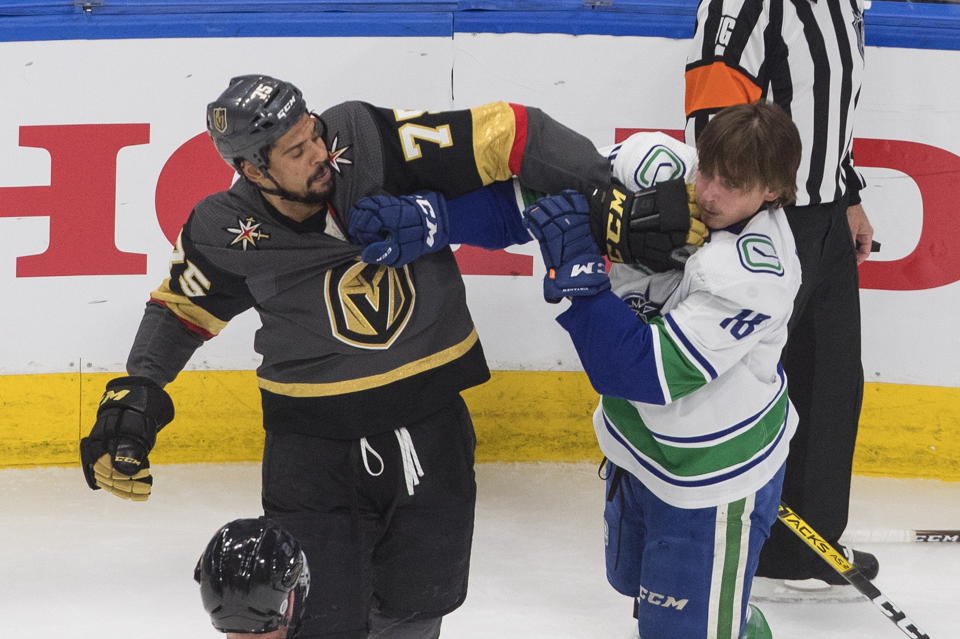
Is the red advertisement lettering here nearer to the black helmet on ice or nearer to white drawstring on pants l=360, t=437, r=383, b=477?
white drawstring on pants l=360, t=437, r=383, b=477

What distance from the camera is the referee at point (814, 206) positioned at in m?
2.31

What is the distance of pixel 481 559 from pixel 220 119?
1.45 meters

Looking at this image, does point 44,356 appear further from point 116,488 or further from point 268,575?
point 268,575

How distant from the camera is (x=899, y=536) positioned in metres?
2.83

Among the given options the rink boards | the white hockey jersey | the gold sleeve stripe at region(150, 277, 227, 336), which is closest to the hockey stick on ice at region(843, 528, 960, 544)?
the rink boards

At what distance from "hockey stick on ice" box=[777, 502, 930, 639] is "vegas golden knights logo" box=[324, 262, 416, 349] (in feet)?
3.17

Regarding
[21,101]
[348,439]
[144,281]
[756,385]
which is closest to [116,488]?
[348,439]

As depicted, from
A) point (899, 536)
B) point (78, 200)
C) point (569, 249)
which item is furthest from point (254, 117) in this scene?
point (899, 536)

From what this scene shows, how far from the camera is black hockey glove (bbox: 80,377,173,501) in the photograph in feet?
5.98

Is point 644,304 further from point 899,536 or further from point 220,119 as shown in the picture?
point 899,536

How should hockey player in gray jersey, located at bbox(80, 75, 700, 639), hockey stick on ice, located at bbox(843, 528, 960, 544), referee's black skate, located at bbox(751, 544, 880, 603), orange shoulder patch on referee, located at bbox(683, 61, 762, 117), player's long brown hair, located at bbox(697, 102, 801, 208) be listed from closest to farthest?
player's long brown hair, located at bbox(697, 102, 801, 208)
hockey player in gray jersey, located at bbox(80, 75, 700, 639)
orange shoulder patch on referee, located at bbox(683, 61, 762, 117)
referee's black skate, located at bbox(751, 544, 880, 603)
hockey stick on ice, located at bbox(843, 528, 960, 544)

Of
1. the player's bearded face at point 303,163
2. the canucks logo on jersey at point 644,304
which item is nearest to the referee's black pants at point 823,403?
the canucks logo on jersey at point 644,304

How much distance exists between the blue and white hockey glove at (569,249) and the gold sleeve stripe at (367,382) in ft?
0.89

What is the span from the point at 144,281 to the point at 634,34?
1.39 metres
